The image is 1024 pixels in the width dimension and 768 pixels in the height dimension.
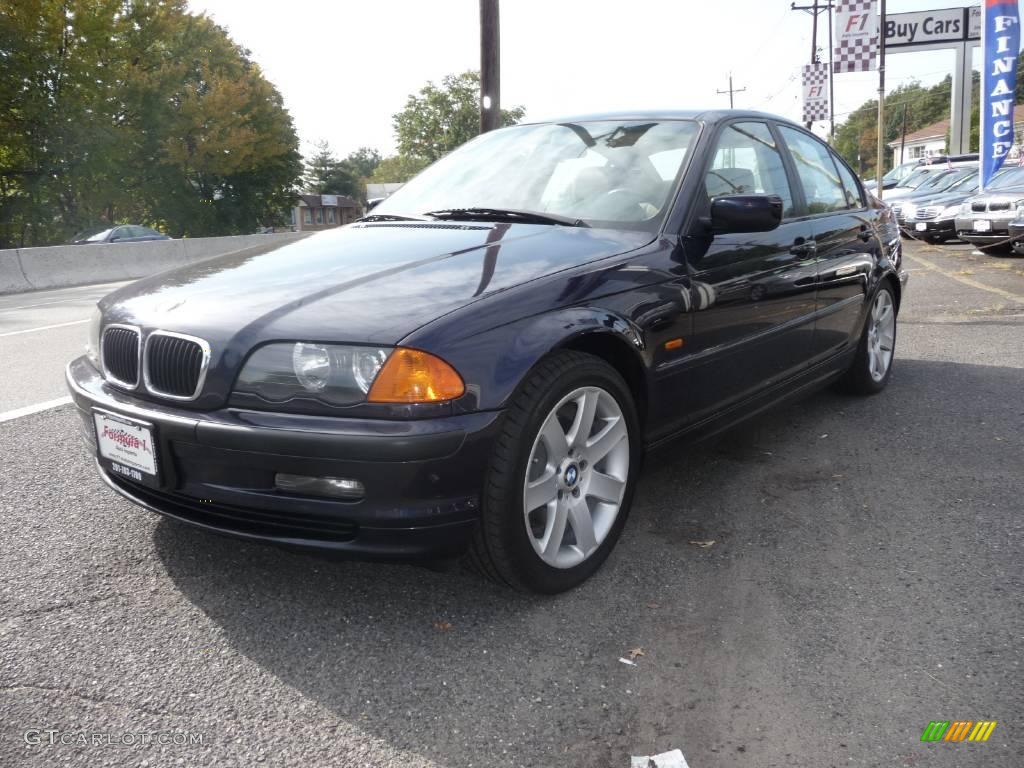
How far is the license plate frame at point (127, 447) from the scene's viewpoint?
7.86 ft

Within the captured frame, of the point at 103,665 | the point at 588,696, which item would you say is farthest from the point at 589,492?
the point at 103,665

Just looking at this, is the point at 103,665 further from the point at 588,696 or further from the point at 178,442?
the point at 588,696

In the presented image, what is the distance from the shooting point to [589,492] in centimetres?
273

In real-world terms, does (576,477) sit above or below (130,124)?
below

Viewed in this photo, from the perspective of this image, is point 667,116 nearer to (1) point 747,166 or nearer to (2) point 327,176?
(1) point 747,166

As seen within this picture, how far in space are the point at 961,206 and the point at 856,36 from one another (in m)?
9.21

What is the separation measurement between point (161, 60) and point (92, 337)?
33952mm

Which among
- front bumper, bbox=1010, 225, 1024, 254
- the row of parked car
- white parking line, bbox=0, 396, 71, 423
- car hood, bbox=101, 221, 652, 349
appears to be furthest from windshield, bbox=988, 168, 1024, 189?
white parking line, bbox=0, 396, 71, 423

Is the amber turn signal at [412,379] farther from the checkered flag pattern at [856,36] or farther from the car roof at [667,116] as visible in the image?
the checkered flag pattern at [856,36]

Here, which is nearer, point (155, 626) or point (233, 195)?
point (155, 626)

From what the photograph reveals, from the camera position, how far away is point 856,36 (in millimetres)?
21891

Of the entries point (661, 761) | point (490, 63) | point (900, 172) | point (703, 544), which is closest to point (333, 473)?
point (661, 761)

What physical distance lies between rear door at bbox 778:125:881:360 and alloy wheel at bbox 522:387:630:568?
170 centimetres

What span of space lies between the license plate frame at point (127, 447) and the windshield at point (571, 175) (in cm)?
156
